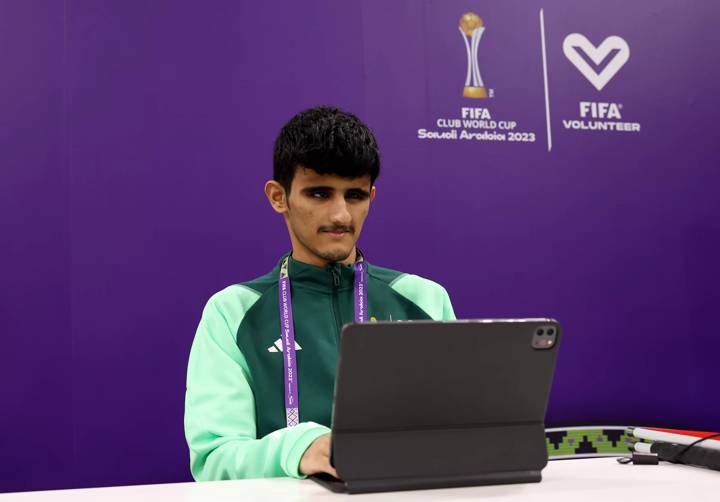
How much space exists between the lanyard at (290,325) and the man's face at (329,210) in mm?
73

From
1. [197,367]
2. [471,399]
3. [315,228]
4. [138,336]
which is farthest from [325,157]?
[138,336]

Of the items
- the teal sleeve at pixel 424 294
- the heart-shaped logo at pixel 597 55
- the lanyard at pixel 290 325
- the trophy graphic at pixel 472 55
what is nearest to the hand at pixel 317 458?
the lanyard at pixel 290 325

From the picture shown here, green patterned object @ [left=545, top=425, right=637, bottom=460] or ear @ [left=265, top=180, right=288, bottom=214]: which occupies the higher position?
ear @ [left=265, top=180, right=288, bottom=214]

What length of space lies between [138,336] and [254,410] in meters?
1.04

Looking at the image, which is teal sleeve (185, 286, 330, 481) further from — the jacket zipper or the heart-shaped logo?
the heart-shaped logo

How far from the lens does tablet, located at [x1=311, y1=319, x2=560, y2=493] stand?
2.65 ft

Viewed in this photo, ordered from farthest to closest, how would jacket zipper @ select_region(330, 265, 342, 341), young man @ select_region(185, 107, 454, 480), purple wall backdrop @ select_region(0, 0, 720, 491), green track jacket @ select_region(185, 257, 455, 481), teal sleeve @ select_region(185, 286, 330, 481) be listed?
purple wall backdrop @ select_region(0, 0, 720, 491)
jacket zipper @ select_region(330, 265, 342, 341)
young man @ select_region(185, 107, 454, 480)
green track jacket @ select_region(185, 257, 455, 481)
teal sleeve @ select_region(185, 286, 330, 481)

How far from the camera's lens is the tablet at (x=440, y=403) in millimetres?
809

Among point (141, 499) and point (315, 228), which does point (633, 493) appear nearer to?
point (141, 499)

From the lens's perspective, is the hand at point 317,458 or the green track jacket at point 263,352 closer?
the hand at point 317,458

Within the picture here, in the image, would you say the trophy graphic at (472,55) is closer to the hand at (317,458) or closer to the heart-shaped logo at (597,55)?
the heart-shaped logo at (597,55)

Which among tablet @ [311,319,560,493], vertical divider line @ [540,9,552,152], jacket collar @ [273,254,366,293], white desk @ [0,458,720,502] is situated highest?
vertical divider line @ [540,9,552,152]

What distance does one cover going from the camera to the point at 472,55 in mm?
2703

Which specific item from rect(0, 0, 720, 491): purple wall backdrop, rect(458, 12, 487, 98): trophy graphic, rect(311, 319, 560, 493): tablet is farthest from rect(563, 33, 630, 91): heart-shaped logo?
rect(311, 319, 560, 493): tablet
